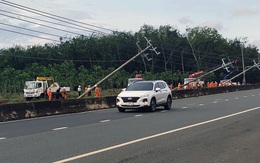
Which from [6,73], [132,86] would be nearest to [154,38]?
[6,73]

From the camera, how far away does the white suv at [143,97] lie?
846 inches

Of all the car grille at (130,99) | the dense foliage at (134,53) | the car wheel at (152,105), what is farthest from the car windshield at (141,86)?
the dense foliage at (134,53)

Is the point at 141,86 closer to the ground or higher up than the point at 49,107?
higher up

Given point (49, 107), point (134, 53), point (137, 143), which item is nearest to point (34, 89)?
point (49, 107)

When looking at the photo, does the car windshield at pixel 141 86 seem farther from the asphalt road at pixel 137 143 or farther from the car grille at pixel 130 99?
the asphalt road at pixel 137 143

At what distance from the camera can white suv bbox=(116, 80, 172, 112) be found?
21500mm

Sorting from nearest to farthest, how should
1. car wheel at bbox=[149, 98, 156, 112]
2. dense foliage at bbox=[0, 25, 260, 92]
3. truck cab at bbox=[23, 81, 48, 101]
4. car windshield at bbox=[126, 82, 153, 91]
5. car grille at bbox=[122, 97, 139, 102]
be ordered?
car grille at bbox=[122, 97, 139, 102], car wheel at bbox=[149, 98, 156, 112], car windshield at bbox=[126, 82, 153, 91], truck cab at bbox=[23, 81, 48, 101], dense foliage at bbox=[0, 25, 260, 92]

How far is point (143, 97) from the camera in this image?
21.5 meters

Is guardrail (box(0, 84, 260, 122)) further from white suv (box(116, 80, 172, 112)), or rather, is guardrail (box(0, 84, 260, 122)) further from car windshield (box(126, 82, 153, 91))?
car windshield (box(126, 82, 153, 91))

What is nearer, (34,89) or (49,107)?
(49,107)

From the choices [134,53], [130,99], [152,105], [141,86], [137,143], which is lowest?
[137,143]

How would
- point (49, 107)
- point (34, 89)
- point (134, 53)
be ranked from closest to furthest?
point (49, 107)
point (34, 89)
point (134, 53)

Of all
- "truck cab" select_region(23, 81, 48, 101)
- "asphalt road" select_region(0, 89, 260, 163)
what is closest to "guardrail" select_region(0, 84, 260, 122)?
"asphalt road" select_region(0, 89, 260, 163)

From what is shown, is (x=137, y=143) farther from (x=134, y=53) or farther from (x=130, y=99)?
(x=134, y=53)
